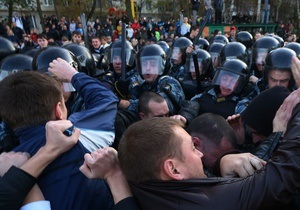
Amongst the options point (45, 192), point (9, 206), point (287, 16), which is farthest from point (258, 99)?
point (287, 16)

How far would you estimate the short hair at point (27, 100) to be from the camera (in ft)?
4.84

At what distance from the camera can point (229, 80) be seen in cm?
338

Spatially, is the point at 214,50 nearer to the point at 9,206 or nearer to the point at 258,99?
the point at 258,99

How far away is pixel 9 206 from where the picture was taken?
1.27m

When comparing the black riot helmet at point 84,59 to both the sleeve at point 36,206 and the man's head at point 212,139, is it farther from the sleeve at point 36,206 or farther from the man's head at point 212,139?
→ the sleeve at point 36,206

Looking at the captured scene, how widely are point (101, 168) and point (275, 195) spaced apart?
2.29 feet

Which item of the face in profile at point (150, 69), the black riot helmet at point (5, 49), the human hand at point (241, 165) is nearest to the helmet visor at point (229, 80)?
the face in profile at point (150, 69)

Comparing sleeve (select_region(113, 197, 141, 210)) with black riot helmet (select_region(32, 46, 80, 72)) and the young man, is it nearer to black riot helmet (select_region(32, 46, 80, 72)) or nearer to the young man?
the young man

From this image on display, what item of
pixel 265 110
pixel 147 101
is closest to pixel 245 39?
pixel 147 101

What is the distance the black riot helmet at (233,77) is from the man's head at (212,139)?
1.46 m

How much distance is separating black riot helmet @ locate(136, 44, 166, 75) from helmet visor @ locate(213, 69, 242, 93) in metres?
0.77

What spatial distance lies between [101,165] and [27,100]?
47cm

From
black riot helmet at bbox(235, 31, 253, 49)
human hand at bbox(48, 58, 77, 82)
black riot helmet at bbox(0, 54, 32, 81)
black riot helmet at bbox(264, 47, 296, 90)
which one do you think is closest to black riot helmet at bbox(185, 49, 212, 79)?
black riot helmet at bbox(264, 47, 296, 90)

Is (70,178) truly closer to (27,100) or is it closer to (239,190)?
(27,100)
